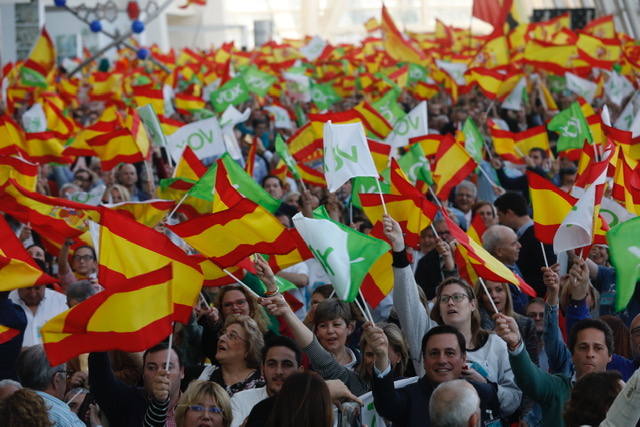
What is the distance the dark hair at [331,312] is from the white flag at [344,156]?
1.45m

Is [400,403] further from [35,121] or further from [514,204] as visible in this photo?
[35,121]

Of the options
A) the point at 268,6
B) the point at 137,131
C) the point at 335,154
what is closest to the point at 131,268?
the point at 335,154

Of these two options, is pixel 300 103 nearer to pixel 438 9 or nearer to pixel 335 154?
pixel 335 154

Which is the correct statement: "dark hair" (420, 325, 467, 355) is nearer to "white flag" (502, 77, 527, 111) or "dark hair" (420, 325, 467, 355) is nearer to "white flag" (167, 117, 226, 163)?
"white flag" (167, 117, 226, 163)

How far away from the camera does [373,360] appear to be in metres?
6.53

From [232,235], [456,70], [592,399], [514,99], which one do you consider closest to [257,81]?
[456,70]

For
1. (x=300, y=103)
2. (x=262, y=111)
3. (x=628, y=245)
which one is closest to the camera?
(x=628, y=245)

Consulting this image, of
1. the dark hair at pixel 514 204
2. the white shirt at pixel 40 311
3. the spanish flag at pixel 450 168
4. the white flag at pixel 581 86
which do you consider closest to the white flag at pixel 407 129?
the spanish flag at pixel 450 168

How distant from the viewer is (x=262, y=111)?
794 inches

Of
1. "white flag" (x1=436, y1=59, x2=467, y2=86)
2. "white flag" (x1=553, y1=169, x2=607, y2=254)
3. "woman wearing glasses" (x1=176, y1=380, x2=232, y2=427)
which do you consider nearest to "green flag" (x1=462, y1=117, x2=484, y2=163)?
"white flag" (x1=553, y1=169, x2=607, y2=254)

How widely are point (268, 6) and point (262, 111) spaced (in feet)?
210

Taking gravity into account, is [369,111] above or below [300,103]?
above

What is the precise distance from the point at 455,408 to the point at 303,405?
0.56 metres

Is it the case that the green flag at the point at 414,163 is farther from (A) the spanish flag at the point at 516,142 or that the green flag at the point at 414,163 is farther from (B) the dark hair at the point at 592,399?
(B) the dark hair at the point at 592,399
